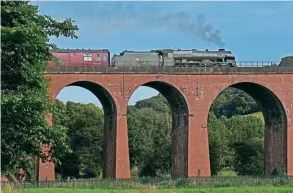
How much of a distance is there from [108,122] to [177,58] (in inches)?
246

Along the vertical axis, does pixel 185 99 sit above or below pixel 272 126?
above

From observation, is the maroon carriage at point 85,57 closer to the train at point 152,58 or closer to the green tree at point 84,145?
the train at point 152,58

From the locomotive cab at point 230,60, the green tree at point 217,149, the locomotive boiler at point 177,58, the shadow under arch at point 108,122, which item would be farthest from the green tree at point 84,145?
the locomotive cab at point 230,60

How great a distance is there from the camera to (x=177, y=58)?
44.4 meters

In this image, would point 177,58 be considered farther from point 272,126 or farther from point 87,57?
point 272,126

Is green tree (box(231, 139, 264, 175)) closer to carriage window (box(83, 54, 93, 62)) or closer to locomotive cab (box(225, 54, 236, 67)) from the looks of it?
locomotive cab (box(225, 54, 236, 67))

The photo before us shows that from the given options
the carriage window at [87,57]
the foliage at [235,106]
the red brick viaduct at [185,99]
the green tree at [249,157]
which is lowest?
the green tree at [249,157]

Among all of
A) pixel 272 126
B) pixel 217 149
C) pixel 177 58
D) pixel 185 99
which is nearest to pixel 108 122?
pixel 185 99

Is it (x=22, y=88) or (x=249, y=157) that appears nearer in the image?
(x=22, y=88)

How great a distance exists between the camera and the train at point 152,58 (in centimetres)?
4328

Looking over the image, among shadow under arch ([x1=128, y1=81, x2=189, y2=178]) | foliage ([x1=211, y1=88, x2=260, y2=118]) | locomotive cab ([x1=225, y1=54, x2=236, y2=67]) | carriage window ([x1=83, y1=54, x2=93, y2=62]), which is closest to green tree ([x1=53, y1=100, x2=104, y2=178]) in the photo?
carriage window ([x1=83, y1=54, x2=93, y2=62])

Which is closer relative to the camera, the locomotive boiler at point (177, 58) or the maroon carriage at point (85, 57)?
the maroon carriage at point (85, 57)

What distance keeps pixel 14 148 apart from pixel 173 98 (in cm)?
2705

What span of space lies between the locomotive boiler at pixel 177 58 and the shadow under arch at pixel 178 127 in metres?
1.80
